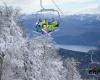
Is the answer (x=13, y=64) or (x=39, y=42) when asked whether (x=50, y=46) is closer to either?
(x=39, y=42)

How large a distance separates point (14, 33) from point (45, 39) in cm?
917

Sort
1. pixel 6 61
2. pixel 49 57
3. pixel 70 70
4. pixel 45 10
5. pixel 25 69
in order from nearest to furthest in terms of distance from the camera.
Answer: pixel 45 10
pixel 6 61
pixel 25 69
pixel 49 57
pixel 70 70

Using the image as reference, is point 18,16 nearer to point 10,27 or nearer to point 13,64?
point 10,27

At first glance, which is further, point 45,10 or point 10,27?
point 10,27

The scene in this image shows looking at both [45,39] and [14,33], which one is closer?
[14,33]

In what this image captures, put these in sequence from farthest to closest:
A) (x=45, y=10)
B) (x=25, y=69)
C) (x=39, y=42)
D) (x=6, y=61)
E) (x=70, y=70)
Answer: (x=70, y=70)
(x=39, y=42)
(x=25, y=69)
(x=6, y=61)
(x=45, y=10)

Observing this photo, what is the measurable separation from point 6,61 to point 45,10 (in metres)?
9.93

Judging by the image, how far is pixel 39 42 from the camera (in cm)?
5259

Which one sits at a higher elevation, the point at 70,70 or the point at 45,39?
the point at 45,39

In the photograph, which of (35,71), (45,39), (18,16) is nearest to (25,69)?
(35,71)

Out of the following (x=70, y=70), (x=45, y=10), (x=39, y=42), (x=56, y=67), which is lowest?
(x=70, y=70)

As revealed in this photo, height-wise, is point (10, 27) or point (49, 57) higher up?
point (10, 27)

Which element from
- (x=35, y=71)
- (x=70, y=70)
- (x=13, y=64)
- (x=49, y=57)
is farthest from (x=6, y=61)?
(x=70, y=70)

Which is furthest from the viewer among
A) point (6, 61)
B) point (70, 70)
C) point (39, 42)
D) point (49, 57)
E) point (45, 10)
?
point (70, 70)
